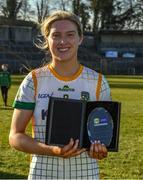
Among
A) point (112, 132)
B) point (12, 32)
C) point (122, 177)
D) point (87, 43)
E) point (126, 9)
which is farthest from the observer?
point (126, 9)

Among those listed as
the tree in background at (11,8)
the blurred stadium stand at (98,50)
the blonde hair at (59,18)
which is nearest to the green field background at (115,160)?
the blonde hair at (59,18)

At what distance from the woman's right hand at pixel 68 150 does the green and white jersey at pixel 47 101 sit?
25cm

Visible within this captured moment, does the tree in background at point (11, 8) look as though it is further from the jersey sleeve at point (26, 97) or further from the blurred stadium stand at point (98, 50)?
the jersey sleeve at point (26, 97)

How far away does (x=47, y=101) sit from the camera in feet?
12.0

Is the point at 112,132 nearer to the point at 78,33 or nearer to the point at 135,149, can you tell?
the point at 78,33

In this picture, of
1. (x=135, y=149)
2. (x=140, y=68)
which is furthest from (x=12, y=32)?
(x=135, y=149)

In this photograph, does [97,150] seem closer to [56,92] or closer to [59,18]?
[56,92]

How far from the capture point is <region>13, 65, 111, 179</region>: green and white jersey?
3654mm

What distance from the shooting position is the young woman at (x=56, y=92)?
3646mm

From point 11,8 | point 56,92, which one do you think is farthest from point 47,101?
point 11,8

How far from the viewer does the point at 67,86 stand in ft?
12.1

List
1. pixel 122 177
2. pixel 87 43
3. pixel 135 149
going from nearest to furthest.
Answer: pixel 122 177 < pixel 135 149 < pixel 87 43

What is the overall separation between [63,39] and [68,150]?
2.40 feet

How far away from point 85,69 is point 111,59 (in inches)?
3305
